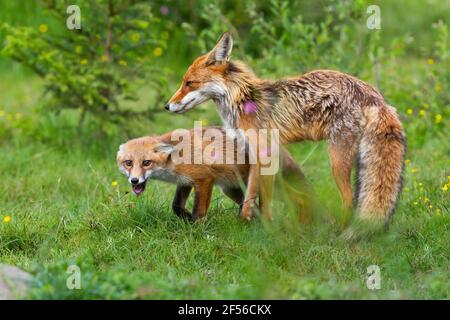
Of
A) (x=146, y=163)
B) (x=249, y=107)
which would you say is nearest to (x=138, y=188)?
(x=146, y=163)

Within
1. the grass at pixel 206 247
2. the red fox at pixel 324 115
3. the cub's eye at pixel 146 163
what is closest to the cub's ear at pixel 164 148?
the cub's eye at pixel 146 163

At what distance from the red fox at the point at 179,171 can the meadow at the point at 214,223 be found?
0.15m

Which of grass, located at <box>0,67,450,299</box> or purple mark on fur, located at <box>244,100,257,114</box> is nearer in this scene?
grass, located at <box>0,67,450,299</box>

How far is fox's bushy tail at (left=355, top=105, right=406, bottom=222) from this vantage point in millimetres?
5926

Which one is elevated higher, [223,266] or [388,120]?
[388,120]

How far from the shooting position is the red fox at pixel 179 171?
649 cm

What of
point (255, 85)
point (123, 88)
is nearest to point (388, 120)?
point (255, 85)

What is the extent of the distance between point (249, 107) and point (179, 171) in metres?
0.77

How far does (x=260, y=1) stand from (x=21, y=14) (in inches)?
143

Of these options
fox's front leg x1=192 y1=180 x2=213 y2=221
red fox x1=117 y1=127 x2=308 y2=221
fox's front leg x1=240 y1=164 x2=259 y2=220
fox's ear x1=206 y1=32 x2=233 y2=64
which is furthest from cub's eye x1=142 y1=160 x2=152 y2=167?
fox's ear x1=206 y1=32 x2=233 y2=64

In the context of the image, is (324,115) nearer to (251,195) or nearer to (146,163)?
(251,195)

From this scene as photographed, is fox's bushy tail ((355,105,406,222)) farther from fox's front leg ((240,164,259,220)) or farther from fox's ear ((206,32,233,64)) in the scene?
fox's ear ((206,32,233,64))

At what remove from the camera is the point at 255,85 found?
263 inches
